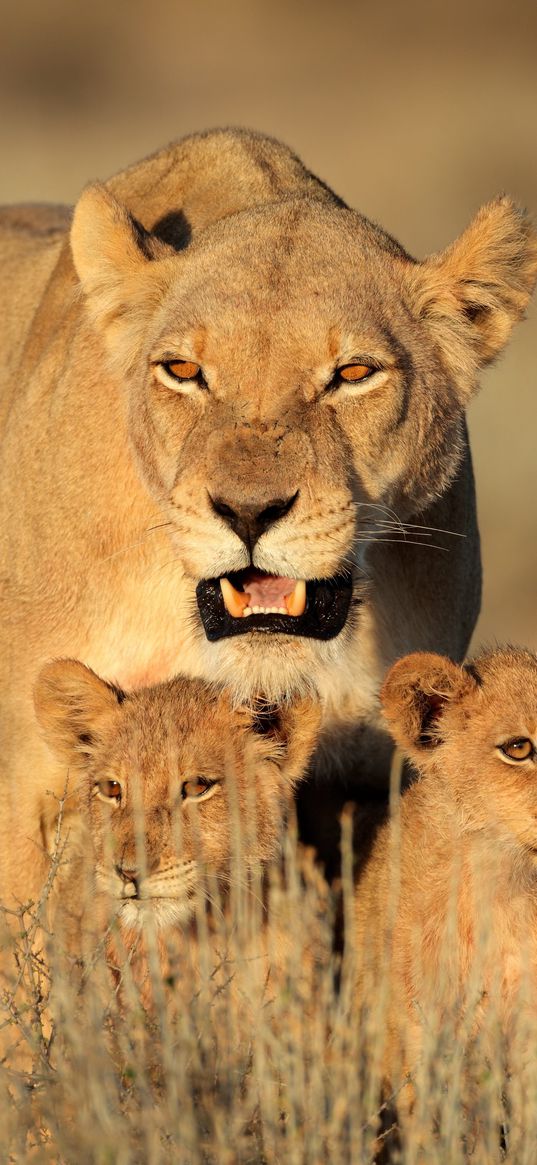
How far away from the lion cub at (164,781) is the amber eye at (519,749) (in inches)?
21.1

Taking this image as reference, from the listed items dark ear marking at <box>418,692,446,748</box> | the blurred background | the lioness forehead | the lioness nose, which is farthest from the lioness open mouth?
the blurred background

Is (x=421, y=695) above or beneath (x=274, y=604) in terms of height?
beneath

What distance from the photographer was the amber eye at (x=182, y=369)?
4285 millimetres

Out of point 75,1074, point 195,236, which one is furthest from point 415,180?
point 75,1074

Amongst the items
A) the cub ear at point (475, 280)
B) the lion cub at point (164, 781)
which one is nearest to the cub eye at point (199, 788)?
the lion cub at point (164, 781)

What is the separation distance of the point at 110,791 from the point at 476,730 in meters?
0.89

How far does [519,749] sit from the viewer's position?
407cm

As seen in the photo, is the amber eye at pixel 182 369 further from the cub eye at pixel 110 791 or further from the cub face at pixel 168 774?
the cub eye at pixel 110 791

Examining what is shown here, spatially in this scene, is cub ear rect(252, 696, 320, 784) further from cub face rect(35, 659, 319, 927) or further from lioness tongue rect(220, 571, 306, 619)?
lioness tongue rect(220, 571, 306, 619)

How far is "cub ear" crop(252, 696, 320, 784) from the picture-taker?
174 inches

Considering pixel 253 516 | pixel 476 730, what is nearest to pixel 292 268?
pixel 253 516

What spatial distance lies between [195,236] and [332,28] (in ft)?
77.7

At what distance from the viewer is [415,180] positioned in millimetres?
21078

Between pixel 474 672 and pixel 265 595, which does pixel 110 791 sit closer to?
pixel 265 595
